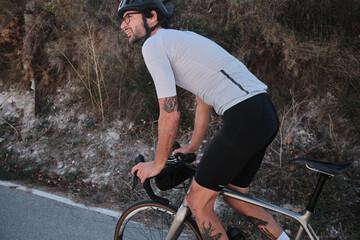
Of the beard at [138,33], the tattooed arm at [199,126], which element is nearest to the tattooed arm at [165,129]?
the tattooed arm at [199,126]

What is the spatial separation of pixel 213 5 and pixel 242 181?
4.35 metres

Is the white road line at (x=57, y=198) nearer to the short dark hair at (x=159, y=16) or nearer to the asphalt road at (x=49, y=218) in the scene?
the asphalt road at (x=49, y=218)

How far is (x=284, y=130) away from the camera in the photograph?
13.8ft

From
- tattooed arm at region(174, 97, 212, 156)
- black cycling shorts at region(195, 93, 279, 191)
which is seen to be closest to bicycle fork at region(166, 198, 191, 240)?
black cycling shorts at region(195, 93, 279, 191)

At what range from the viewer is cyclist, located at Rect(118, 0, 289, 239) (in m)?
1.73

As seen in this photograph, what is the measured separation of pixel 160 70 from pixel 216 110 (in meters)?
0.47

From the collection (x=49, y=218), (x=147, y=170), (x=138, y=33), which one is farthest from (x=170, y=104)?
(x=49, y=218)

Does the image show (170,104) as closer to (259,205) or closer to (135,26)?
(135,26)

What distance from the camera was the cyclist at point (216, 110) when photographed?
68.0 inches

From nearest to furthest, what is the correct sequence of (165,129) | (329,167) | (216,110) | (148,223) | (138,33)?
(329,167)
(165,129)
(216,110)
(138,33)
(148,223)

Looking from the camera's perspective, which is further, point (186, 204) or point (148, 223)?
point (148, 223)

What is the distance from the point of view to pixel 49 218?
3.38 metres

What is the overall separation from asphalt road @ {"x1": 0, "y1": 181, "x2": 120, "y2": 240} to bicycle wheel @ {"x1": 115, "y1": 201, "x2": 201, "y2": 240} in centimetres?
44

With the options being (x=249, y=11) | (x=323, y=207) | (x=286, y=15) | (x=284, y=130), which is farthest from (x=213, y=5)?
(x=323, y=207)
